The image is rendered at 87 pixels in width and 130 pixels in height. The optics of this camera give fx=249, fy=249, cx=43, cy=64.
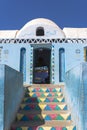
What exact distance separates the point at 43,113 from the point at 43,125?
0.76 meters

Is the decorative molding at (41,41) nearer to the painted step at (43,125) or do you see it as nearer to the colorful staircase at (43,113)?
the colorful staircase at (43,113)

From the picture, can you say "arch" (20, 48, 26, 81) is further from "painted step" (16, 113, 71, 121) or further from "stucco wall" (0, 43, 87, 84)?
"painted step" (16, 113, 71, 121)

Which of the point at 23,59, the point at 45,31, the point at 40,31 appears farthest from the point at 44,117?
the point at 40,31

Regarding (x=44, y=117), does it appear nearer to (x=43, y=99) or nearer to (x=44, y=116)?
(x=44, y=116)

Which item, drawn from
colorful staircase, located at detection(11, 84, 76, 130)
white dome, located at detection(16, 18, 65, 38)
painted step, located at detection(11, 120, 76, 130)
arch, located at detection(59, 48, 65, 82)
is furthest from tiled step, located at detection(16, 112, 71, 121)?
white dome, located at detection(16, 18, 65, 38)

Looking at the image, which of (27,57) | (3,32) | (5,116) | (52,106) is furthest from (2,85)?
(3,32)

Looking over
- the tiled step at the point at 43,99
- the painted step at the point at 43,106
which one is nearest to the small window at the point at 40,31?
the tiled step at the point at 43,99

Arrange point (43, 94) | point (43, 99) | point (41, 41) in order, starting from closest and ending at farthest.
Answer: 1. point (43, 99)
2. point (43, 94)
3. point (41, 41)

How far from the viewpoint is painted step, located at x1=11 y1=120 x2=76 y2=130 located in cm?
611

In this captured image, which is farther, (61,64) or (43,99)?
(61,64)

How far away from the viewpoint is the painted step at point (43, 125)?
6.11m

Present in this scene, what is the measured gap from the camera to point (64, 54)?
1281cm

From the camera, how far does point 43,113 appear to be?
7.09 metres

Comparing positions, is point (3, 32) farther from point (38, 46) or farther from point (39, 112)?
point (39, 112)
